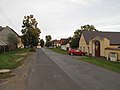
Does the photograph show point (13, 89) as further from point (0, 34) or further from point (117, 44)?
point (0, 34)

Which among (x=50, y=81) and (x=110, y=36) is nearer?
(x=50, y=81)

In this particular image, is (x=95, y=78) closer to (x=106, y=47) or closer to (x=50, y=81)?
(x=50, y=81)

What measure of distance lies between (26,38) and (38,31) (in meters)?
6.12

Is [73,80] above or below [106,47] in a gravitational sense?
below

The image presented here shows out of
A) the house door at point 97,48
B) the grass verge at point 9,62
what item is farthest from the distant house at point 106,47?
the grass verge at point 9,62

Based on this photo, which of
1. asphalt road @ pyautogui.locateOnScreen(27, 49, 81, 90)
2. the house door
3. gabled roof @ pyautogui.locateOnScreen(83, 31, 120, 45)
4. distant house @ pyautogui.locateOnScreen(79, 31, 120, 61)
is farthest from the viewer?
gabled roof @ pyautogui.locateOnScreen(83, 31, 120, 45)

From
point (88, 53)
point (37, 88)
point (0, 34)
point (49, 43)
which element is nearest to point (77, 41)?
point (88, 53)

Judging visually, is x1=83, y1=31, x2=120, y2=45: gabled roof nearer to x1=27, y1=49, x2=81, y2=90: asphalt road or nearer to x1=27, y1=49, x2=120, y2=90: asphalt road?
x1=27, y1=49, x2=120, y2=90: asphalt road

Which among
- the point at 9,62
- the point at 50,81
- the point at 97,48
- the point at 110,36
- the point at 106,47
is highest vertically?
the point at 110,36

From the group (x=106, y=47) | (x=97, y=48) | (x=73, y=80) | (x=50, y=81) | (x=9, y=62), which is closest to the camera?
(x=50, y=81)

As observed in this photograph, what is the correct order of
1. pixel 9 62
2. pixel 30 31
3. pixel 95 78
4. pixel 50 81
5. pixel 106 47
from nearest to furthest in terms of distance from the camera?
1. pixel 50 81
2. pixel 95 78
3. pixel 9 62
4. pixel 106 47
5. pixel 30 31

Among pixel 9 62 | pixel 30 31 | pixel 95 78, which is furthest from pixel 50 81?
pixel 30 31

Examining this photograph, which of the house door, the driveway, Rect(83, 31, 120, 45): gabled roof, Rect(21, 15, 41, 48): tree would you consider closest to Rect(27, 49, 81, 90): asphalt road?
the driveway

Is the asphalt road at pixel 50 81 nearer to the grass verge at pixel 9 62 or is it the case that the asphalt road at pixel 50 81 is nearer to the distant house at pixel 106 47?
the grass verge at pixel 9 62
